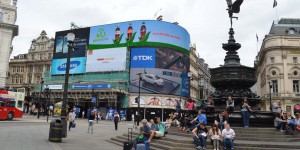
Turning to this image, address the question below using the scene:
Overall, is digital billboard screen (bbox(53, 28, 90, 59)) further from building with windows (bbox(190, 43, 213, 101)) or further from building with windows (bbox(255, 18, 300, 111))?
building with windows (bbox(255, 18, 300, 111))

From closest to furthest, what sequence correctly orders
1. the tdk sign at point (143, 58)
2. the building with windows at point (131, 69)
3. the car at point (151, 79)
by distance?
the building with windows at point (131, 69) → the car at point (151, 79) → the tdk sign at point (143, 58)

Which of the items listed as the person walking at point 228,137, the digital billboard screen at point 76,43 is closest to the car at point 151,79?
the digital billboard screen at point 76,43

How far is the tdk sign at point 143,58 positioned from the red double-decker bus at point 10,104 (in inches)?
1087

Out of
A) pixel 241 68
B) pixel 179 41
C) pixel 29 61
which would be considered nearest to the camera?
pixel 241 68

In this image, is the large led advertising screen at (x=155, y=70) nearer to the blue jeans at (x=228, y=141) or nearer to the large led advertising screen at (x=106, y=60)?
the large led advertising screen at (x=106, y=60)

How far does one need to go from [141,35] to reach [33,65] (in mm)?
40377

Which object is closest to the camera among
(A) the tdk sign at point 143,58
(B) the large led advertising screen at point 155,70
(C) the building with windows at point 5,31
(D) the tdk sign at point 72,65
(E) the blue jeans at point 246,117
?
(E) the blue jeans at point 246,117

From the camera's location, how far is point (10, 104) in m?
30.3

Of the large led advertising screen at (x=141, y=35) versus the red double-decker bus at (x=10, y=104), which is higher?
the large led advertising screen at (x=141, y=35)

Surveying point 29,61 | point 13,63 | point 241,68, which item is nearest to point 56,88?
point 29,61

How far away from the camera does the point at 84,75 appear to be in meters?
61.1

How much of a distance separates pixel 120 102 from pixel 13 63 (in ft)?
154

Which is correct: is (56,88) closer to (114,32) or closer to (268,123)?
(114,32)

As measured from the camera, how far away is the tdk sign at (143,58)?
5581cm
